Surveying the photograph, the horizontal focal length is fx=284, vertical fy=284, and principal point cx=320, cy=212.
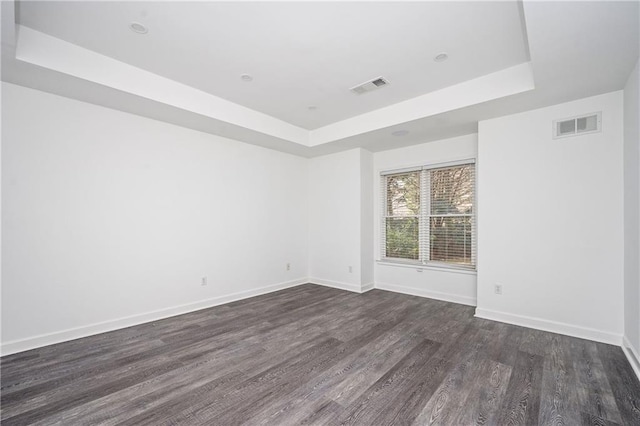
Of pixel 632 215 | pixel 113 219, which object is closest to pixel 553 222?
pixel 632 215

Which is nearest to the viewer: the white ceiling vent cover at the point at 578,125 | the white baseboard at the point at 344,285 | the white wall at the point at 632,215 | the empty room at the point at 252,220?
the empty room at the point at 252,220

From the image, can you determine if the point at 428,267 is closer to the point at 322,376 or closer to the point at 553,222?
the point at 553,222

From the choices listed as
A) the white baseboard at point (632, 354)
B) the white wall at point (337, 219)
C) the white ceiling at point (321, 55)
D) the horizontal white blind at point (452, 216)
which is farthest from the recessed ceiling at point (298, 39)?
the white baseboard at point (632, 354)

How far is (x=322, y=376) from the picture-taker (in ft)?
7.60

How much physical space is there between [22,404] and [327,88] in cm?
383

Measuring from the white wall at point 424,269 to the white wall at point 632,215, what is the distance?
1652 mm

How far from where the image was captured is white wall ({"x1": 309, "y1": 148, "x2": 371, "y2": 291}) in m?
5.13

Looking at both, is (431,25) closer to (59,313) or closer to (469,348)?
(469,348)

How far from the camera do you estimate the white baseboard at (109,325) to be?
8.98 ft

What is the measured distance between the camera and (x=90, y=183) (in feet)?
10.5

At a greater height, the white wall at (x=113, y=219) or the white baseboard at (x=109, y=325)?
the white wall at (x=113, y=219)

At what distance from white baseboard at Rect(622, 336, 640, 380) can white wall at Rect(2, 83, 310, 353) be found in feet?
14.6

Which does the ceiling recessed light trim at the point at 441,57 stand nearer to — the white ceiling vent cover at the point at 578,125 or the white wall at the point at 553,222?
the white wall at the point at 553,222

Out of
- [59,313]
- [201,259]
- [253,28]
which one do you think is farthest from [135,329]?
[253,28]
